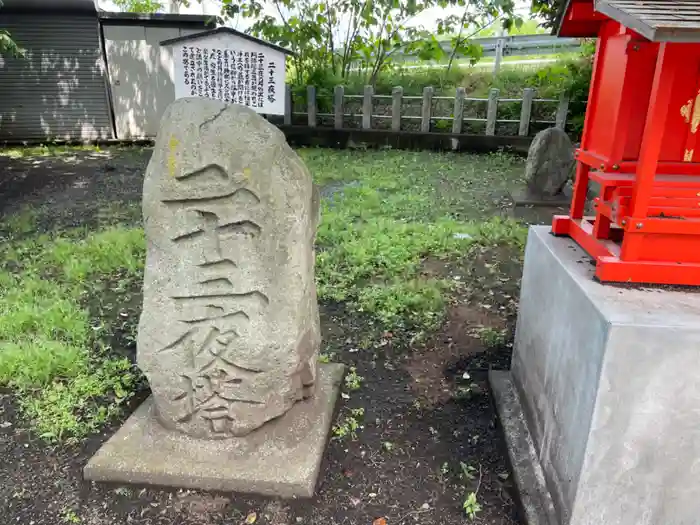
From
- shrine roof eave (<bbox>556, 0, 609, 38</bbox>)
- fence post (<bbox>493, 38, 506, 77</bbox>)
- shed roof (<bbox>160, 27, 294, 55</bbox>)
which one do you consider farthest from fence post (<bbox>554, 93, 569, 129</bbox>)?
shrine roof eave (<bbox>556, 0, 609, 38</bbox>)

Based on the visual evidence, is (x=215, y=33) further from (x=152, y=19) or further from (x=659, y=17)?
(x=152, y=19)

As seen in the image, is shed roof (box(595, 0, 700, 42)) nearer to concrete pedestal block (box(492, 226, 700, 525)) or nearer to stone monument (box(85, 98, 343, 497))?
concrete pedestal block (box(492, 226, 700, 525))

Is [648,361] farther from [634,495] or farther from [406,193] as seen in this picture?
[406,193]

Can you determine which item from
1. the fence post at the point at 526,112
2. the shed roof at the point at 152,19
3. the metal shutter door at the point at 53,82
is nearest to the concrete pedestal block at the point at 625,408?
the fence post at the point at 526,112

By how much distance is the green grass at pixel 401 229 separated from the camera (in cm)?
460

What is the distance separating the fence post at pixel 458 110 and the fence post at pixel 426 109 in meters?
0.56

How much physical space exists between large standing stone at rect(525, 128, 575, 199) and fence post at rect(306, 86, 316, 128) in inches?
226

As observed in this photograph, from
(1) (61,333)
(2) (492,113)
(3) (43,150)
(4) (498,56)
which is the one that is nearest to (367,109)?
(2) (492,113)

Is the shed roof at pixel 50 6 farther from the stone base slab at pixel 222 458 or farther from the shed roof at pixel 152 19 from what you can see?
the stone base slab at pixel 222 458

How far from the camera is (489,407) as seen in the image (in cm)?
339

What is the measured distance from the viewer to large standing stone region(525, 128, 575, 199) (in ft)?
25.3

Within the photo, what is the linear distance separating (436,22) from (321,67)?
9.75 ft

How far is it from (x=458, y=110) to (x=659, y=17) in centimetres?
980

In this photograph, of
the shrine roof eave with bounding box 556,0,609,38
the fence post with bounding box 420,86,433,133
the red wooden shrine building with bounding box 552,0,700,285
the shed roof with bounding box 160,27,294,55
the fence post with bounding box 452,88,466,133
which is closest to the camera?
the red wooden shrine building with bounding box 552,0,700,285
